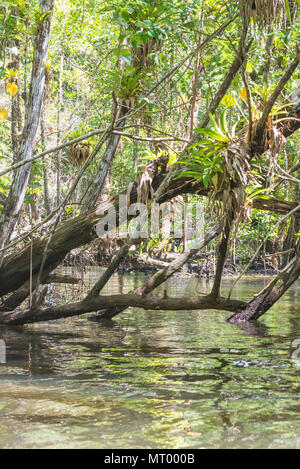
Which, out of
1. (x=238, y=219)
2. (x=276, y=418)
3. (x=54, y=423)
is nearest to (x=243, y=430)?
(x=276, y=418)

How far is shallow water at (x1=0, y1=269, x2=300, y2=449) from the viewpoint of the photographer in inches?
129

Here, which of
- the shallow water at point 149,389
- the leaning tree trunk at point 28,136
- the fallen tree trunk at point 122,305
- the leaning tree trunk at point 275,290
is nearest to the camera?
the shallow water at point 149,389

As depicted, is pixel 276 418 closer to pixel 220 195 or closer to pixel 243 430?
pixel 243 430

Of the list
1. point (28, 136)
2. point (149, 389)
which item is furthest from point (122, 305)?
point (28, 136)

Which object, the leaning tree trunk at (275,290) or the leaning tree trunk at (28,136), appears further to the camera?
the leaning tree trunk at (275,290)

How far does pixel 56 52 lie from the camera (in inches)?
610

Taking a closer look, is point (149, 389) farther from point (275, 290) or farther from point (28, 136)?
point (28, 136)

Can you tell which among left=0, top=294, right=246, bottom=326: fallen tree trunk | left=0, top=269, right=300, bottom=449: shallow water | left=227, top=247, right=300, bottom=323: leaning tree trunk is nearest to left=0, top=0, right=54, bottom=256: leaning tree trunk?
left=0, top=294, right=246, bottom=326: fallen tree trunk

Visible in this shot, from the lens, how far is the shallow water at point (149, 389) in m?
3.27

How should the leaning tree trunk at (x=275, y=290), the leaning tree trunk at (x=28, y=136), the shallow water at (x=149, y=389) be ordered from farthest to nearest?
the leaning tree trunk at (x=275, y=290) → the leaning tree trunk at (x=28, y=136) → the shallow water at (x=149, y=389)

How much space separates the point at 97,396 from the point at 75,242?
307cm

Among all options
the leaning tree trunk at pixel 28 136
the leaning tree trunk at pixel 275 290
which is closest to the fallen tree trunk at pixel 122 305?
the leaning tree trunk at pixel 28 136

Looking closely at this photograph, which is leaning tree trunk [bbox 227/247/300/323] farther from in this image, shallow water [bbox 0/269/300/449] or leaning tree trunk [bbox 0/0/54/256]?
leaning tree trunk [bbox 0/0/54/256]

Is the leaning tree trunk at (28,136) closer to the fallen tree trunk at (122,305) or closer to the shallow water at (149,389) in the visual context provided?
the fallen tree trunk at (122,305)
